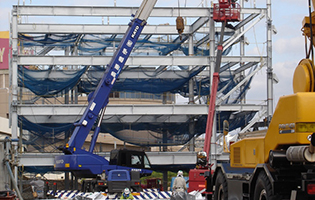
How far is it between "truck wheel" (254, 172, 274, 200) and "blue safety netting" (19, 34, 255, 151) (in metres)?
26.9

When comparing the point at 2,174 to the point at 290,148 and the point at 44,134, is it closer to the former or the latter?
the point at 290,148

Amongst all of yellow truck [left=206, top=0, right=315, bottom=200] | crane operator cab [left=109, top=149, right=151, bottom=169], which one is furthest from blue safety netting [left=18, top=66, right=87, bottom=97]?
yellow truck [left=206, top=0, right=315, bottom=200]

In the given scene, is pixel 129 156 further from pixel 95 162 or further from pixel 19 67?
pixel 19 67

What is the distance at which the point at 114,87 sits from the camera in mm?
38844

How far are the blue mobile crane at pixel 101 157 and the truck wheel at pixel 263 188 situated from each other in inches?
569

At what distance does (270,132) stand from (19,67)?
2904 cm

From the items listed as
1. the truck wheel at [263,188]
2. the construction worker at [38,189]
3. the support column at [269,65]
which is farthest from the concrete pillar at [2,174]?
the support column at [269,65]

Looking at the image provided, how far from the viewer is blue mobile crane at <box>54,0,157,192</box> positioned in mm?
26516

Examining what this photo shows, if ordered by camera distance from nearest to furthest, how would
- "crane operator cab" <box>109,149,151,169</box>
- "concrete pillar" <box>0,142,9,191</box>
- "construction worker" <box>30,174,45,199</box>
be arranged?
"concrete pillar" <box>0,142,9,191</box>, "construction worker" <box>30,174,45,199</box>, "crane operator cab" <box>109,149,151,169</box>

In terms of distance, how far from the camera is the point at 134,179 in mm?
26594

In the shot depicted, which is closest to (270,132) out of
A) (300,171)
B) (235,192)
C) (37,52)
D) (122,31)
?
(300,171)

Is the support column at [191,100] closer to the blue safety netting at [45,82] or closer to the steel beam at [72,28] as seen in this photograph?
the steel beam at [72,28]

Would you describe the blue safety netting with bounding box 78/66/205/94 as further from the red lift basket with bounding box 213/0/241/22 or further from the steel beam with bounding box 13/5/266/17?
the red lift basket with bounding box 213/0/241/22

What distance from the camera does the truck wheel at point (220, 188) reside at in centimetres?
1411
